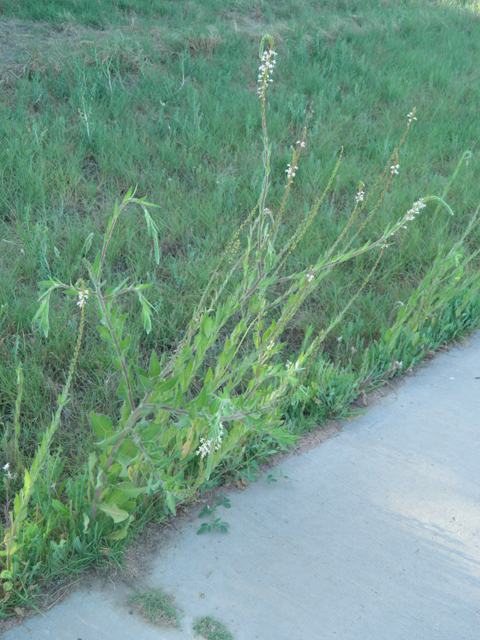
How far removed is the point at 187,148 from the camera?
3986mm

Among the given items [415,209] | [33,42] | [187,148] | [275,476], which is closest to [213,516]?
[275,476]

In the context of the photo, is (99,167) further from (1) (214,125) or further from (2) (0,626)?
(2) (0,626)

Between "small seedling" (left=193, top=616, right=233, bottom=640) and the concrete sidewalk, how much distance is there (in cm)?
2

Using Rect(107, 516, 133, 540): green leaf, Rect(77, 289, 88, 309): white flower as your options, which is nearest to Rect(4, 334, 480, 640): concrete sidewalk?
Rect(107, 516, 133, 540): green leaf

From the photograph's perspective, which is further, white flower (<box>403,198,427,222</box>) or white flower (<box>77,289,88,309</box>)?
white flower (<box>403,198,427,222</box>)

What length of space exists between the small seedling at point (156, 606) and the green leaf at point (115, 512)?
0.85ft

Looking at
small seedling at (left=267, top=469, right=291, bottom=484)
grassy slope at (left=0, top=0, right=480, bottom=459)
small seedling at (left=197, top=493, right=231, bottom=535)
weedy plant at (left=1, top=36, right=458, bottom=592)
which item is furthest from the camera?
grassy slope at (left=0, top=0, right=480, bottom=459)

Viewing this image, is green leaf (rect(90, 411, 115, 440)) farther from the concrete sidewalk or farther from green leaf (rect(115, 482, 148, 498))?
the concrete sidewalk

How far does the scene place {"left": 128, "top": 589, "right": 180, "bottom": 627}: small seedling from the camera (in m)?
1.53

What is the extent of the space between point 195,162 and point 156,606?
300 cm

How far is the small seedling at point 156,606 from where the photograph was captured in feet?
5.03

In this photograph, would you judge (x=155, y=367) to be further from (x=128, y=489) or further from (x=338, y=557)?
(x=338, y=557)

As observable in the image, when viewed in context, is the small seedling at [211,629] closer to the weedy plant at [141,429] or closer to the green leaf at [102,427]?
the weedy plant at [141,429]

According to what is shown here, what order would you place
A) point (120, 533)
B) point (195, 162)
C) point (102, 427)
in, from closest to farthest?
point (102, 427)
point (120, 533)
point (195, 162)
